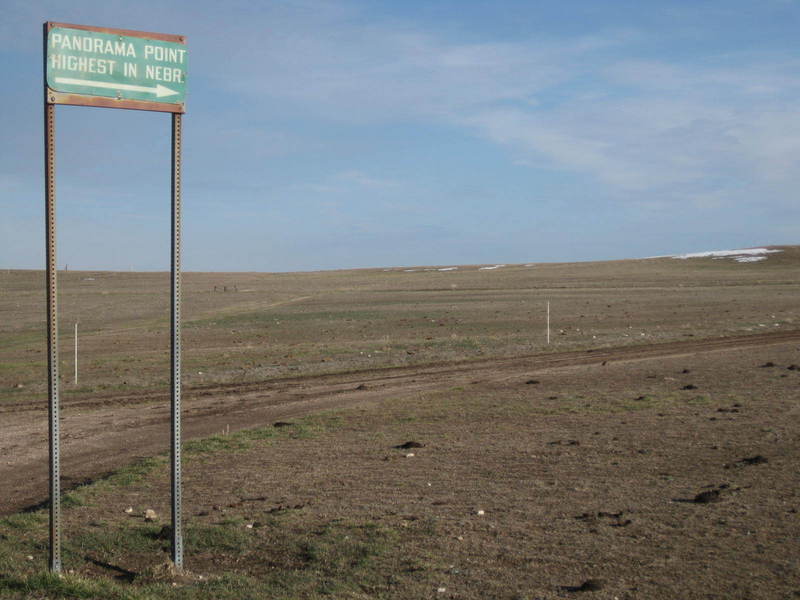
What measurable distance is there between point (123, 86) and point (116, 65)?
0.17 meters

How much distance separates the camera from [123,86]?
662cm

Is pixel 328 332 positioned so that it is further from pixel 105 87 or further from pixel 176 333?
pixel 105 87

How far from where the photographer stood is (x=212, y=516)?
28.9 ft

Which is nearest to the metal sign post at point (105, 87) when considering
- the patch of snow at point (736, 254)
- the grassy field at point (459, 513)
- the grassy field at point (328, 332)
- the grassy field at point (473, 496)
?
the grassy field at point (459, 513)

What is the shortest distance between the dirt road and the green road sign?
213 inches

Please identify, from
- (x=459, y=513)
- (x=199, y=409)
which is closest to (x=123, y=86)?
(x=459, y=513)

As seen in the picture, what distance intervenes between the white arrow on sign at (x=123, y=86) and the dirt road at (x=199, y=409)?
541cm

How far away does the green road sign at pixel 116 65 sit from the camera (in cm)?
643

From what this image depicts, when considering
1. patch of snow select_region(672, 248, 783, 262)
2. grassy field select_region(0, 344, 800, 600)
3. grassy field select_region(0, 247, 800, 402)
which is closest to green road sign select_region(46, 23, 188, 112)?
grassy field select_region(0, 344, 800, 600)

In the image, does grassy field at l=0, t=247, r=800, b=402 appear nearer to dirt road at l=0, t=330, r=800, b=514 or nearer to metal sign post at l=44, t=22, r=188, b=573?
dirt road at l=0, t=330, r=800, b=514

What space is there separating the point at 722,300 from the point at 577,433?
131ft

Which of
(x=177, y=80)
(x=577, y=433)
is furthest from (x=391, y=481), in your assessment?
(x=177, y=80)

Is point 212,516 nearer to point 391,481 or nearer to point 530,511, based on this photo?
point 391,481

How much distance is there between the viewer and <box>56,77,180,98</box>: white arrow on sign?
648cm
